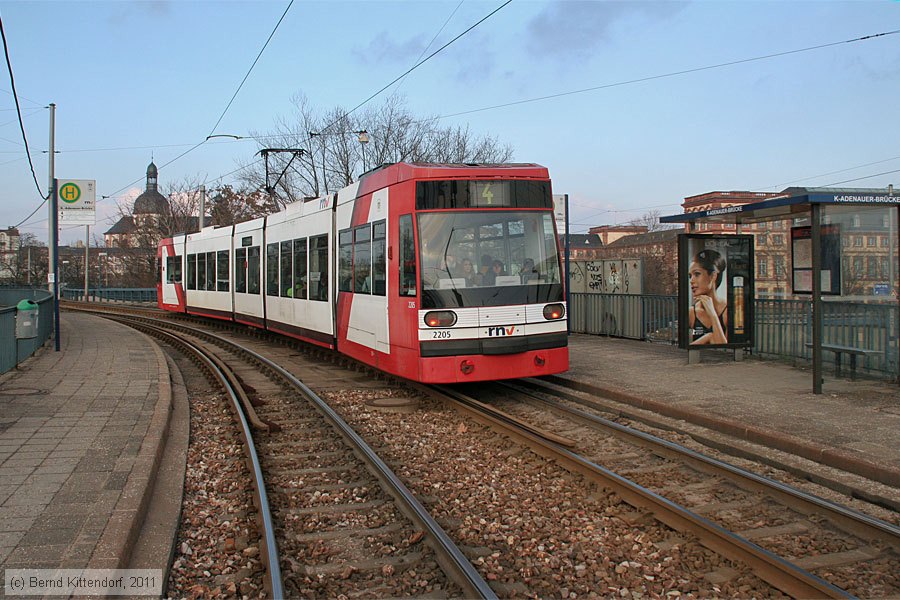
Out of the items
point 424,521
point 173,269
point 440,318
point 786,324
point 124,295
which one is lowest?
point 424,521

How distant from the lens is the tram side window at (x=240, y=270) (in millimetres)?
19891

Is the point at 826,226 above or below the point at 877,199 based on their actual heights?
below

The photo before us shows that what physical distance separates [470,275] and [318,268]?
16.8 ft

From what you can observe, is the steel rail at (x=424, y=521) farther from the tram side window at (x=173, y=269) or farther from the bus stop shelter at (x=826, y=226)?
the tram side window at (x=173, y=269)

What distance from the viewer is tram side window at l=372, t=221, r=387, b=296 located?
10.0 m

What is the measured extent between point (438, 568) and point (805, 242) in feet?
30.0

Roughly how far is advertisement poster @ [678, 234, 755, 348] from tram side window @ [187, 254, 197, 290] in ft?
60.5

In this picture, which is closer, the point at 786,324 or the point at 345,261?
the point at 345,261

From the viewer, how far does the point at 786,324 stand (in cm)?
1232

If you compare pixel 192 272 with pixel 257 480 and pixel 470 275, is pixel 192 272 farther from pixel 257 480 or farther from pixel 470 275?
pixel 257 480

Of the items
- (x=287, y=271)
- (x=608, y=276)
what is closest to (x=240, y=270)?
(x=287, y=271)

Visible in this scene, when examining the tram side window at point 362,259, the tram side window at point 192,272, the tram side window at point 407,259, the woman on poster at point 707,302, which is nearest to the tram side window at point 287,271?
the tram side window at point 362,259

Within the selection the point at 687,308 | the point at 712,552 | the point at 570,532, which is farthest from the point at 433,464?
the point at 687,308

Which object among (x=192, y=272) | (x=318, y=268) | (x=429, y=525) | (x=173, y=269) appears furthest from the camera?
(x=173, y=269)
